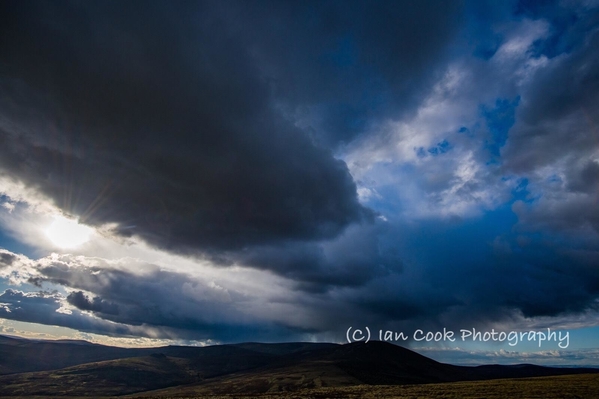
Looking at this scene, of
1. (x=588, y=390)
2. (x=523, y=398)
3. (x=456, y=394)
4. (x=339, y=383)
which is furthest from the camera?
(x=339, y=383)

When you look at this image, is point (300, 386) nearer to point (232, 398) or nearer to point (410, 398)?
point (232, 398)

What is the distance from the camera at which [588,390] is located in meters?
63.1

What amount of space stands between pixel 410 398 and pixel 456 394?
10648 mm

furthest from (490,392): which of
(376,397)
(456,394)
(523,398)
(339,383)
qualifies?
(339,383)

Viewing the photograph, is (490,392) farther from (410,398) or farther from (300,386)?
(300,386)

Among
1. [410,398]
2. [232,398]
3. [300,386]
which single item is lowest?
[300,386]

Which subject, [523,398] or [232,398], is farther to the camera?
[232,398]

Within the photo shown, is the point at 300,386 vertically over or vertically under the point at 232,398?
under

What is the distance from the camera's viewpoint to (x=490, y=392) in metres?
69.6

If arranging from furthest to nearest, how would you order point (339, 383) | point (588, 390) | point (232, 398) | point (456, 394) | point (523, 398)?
point (339, 383) → point (232, 398) → point (456, 394) → point (588, 390) → point (523, 398)

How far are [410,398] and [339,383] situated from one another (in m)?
144

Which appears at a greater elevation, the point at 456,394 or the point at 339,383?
the point at 456,394

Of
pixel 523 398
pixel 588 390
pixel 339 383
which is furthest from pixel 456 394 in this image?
pixel 339 383

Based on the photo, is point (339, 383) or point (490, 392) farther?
point (339, 383)
